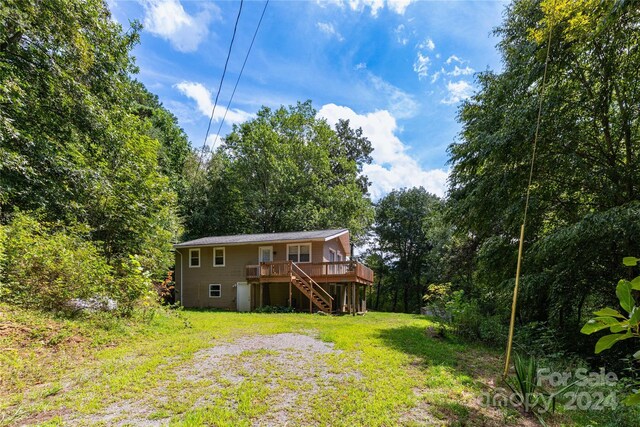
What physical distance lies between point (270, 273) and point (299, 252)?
7.37 ft

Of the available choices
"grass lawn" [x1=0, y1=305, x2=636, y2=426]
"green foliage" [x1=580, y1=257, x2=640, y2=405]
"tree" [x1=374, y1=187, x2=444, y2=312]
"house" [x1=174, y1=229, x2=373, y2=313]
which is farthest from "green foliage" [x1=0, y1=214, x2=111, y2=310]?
"tree" [x1=374, y1=187, x2=444, y2=312]

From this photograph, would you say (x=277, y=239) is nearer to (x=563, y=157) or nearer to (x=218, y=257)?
(x=218, y=257)

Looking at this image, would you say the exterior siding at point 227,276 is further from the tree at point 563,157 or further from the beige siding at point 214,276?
the tree at point 563,157

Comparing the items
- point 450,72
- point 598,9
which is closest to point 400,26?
point 450,72

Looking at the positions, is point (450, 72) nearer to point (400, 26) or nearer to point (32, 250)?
point (400, 26)

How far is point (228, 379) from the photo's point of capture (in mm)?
4637

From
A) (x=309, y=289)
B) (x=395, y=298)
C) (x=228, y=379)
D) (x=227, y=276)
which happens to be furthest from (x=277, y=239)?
(x=395, y=298)

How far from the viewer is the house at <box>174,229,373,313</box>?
50.5 feet

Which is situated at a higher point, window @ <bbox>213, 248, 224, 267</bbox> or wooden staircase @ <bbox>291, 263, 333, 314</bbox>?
window @ <bbox>213, 248, 224, 267</bbox>

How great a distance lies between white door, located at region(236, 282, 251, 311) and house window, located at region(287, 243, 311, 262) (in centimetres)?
265

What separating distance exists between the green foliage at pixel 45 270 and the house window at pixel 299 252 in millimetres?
10570

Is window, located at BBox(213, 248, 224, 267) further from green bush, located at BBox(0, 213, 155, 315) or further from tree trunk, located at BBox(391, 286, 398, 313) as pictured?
tree trunk, located at BBox(391, 286, 398, 313)

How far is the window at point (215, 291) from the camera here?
58.7 ft

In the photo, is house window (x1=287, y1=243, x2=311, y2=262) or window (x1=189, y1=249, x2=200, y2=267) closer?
house window (x1=287, y1=243, x2=311, y2=262)
